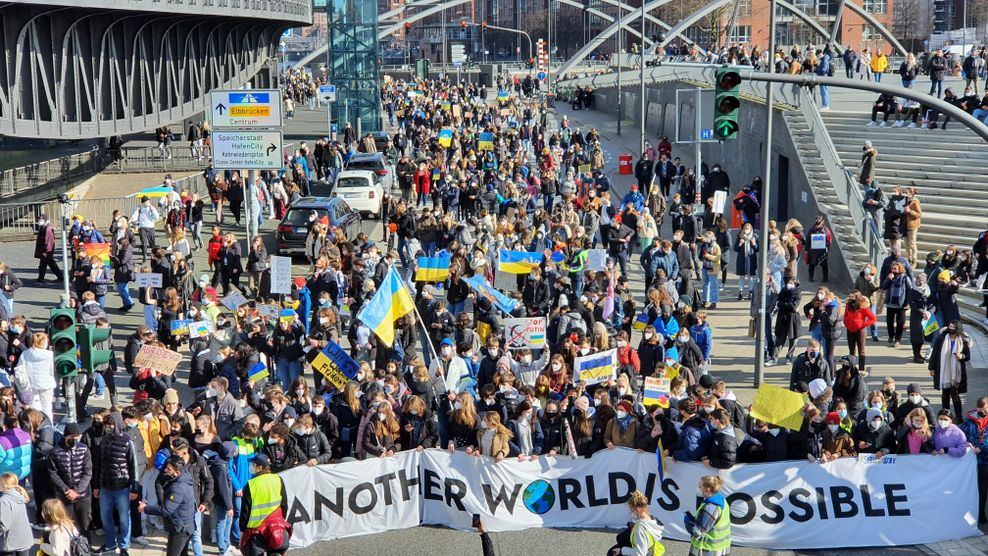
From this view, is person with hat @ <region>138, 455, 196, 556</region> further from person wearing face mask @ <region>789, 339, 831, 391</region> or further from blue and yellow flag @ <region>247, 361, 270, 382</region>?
person wearing face mask @ <region>789, 339, 831, 391</region>

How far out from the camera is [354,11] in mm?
62531

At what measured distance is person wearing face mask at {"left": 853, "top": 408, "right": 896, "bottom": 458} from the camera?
13.2m

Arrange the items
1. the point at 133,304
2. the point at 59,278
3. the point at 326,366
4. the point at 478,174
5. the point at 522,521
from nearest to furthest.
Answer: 1. the point at 522,521
2. the point at 326,366
3. the point at 133,304
4. the point at 59,278
5. the point at 478,174

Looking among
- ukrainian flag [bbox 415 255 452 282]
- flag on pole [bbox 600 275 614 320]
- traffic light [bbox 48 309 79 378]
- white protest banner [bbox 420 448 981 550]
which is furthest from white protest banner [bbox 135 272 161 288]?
white protest banner [bbox 420 448 981 550]

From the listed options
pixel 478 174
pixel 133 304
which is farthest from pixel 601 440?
pixel 478 174

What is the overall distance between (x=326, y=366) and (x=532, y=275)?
6.30 m

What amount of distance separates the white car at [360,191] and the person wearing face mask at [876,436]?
23.4 metres

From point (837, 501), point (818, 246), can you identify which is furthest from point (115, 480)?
point (818, 246)

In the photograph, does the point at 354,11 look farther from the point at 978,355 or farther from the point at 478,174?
the point at 978,355

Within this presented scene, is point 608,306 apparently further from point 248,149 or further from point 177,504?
point 177,504

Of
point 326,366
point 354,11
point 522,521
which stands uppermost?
point 354,11

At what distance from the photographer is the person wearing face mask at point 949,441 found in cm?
1302

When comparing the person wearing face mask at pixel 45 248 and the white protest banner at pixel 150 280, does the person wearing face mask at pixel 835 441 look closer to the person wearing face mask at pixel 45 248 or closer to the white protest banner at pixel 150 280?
the white protest banner at pixel 150 280

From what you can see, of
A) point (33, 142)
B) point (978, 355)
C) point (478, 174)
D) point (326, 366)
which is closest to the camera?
point (326, 366)
